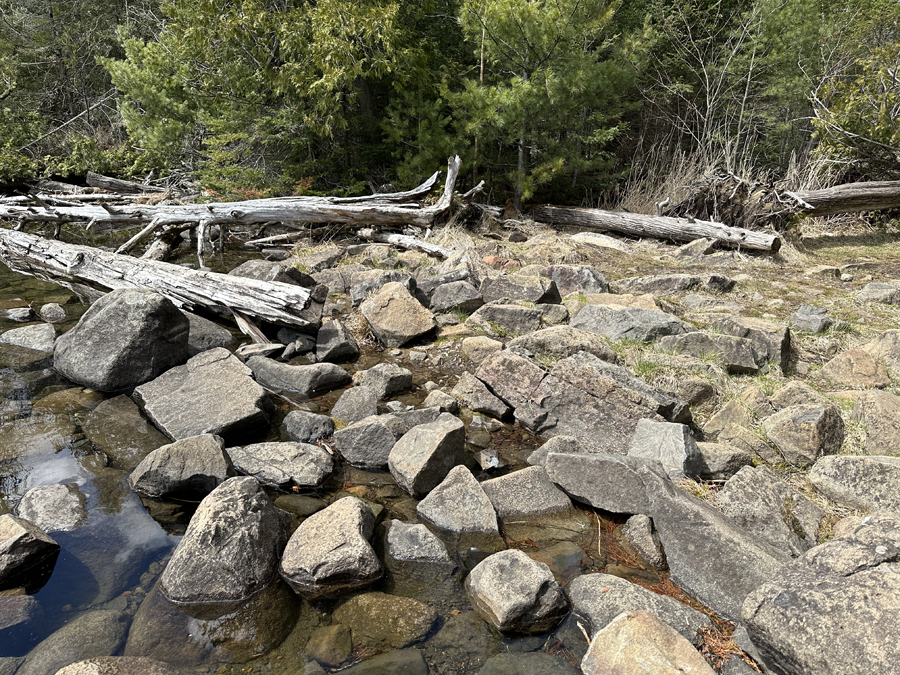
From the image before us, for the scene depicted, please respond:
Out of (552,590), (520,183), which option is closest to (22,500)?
(552,590)

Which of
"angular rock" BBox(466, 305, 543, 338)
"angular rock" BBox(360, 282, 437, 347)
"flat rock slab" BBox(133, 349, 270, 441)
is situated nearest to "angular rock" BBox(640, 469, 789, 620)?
"angular rock" BBox(466, 305, 543, 338)

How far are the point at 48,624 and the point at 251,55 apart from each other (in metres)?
9.71

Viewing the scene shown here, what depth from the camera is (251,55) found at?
31.8 feet

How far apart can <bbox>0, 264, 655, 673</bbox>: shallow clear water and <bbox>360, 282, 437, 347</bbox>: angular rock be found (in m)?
1.31

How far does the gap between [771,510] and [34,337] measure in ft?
22.1

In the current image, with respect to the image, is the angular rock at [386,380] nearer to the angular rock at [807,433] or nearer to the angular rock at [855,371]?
the angular rock at [807,433]

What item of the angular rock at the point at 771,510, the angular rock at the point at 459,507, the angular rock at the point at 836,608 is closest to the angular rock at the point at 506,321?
the angular rock at the point at 459,507

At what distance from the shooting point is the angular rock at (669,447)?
131 inches

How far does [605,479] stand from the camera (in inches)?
127

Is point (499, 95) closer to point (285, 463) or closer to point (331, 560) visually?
point (285, 463)

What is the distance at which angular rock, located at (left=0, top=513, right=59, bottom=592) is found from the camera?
→ 2.68 meters

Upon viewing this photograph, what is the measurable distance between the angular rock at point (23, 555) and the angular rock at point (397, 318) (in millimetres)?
3295

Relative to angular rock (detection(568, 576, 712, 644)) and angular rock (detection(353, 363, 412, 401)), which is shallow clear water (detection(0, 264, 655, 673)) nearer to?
angular rock (detection(568, 576, 712, 644))

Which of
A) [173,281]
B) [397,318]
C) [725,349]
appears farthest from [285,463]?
[173,281]
